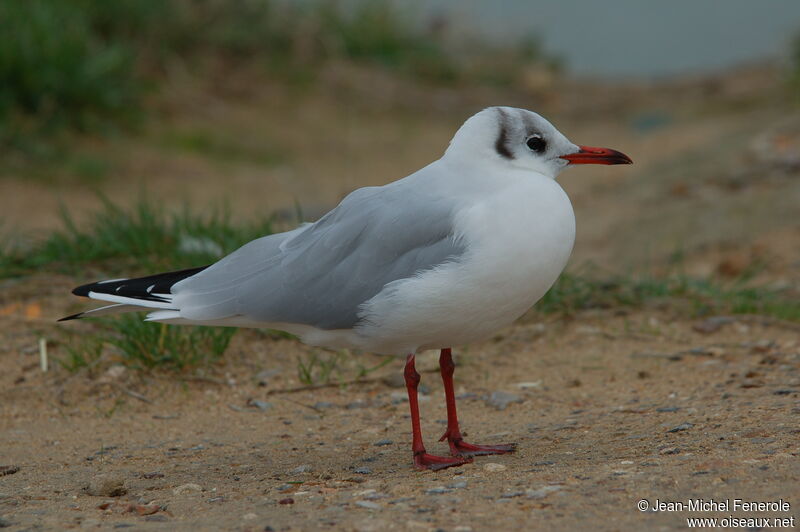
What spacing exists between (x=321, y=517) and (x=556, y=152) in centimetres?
146

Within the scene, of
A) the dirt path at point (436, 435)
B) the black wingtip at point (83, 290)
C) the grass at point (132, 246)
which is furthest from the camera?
the grass at point (132, 246)

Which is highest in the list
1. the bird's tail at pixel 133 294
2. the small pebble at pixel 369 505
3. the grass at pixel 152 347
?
the bird's tail at pixel 133 294

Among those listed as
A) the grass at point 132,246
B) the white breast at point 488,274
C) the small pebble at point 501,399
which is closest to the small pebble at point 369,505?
→ the white breast at point 488,274

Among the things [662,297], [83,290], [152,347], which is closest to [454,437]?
[83,290]

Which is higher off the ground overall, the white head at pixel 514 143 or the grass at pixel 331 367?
the white head at pixel 514 143

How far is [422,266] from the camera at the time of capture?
3211 mm

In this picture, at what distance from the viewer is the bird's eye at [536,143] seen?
3.45 meters

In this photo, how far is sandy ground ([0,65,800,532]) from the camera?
9.18ft

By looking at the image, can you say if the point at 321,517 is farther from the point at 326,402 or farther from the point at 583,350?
the point at 583,350

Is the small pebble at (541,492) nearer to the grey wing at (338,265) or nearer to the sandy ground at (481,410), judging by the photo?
the sandy ground at (481,410)

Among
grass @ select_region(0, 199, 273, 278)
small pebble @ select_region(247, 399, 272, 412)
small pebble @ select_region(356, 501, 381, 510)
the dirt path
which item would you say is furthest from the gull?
grass @ select_region(0, 199, 273, 278)


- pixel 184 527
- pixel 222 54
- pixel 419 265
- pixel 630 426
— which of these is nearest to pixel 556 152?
pixel 419 265

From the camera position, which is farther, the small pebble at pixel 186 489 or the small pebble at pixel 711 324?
the small pebble at pixel 711 324

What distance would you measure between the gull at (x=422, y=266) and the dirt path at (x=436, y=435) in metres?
0.40
